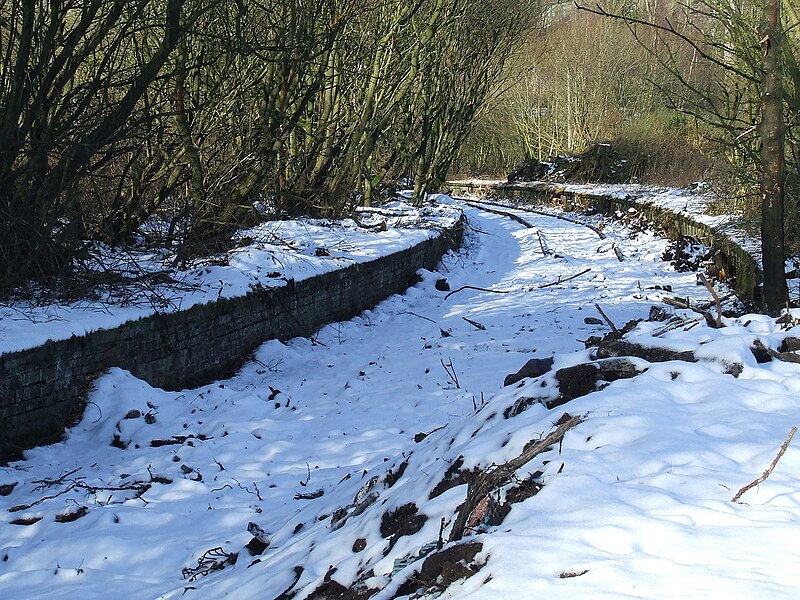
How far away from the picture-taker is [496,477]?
128 inches

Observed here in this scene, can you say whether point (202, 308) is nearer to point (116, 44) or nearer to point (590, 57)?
point (116, 44)

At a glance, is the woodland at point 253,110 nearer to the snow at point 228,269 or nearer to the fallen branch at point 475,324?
the snow at point 228,269

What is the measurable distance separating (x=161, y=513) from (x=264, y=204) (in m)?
9.17

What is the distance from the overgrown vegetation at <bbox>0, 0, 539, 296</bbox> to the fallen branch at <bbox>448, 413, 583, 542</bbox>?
5.38 meters

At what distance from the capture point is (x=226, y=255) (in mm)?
9805

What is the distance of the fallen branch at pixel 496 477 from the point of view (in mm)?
3082

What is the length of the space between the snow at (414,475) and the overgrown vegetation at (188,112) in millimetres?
1674

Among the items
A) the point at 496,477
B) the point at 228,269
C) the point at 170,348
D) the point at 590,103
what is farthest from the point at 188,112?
the point at 590,103

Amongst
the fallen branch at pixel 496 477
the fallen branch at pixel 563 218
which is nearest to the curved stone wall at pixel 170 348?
the fallen branch at pixel 496 477

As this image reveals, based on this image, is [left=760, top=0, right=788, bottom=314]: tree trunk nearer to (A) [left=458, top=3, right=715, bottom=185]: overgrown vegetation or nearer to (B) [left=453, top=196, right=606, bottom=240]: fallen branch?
(B) [left=453, top=196, right=606, bottom=240]: fallen branch

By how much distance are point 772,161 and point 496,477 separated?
6528 millimetres

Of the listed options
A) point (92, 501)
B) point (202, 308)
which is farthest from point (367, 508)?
point (202, 308)

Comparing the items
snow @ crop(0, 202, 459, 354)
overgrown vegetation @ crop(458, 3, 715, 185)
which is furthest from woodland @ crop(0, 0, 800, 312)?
overgrown vegetation @ crop(458, 3, 715, 185)

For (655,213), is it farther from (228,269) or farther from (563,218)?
(228,269)
